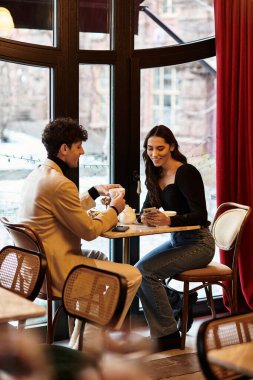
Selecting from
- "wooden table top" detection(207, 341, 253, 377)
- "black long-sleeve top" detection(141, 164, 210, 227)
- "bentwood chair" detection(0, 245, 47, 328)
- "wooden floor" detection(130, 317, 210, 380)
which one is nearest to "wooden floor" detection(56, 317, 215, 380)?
"wooden floor" detection(130, 317, 210, 380)

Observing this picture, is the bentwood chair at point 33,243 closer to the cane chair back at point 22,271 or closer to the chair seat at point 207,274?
the cane chair back at point 22,271

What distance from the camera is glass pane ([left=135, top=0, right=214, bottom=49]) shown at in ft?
15.3

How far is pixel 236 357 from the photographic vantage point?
1.72m

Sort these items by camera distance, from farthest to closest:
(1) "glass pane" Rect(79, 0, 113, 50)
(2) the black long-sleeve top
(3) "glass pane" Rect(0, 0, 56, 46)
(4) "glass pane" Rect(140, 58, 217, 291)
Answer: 1. (4) "glass pane" Rect(140, 58, 217, 291)
2. (1) "glass pane" Rect(79, 0, 113, 50)
3. (3) "glass pane" Rect(0, 0, 56, 46)
4. (2) the black long-sleeve top

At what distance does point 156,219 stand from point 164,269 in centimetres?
37

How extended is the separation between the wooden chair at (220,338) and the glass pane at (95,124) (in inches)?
102

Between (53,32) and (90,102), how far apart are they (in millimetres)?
507

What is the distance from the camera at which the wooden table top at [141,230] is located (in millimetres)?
3768

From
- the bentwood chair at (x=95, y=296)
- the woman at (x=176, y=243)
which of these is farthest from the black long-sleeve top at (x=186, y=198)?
the bentwood chair at (x=95, y=296)

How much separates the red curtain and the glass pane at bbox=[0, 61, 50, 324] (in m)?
1.25

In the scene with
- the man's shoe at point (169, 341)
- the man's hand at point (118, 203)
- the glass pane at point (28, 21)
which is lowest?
the man's shoe at point (169, 341)

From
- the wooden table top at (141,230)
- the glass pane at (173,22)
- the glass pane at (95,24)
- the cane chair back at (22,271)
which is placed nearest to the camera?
the cane chair back at (22,271)

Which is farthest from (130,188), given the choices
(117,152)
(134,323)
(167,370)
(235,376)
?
(235,376)

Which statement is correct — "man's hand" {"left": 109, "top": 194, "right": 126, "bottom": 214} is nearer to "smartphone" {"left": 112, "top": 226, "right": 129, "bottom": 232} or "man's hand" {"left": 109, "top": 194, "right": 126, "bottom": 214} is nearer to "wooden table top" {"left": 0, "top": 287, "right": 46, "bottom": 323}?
"smartphone" {"left": 112, "top": 226, "right": 129, "bottom": 232}
